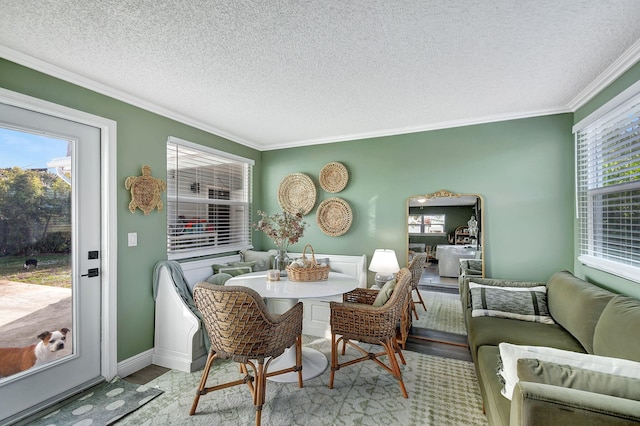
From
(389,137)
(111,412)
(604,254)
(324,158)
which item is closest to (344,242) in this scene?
(324,158)

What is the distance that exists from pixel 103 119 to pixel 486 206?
3896 mm

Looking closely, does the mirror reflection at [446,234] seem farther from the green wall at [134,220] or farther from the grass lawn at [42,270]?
the grass lawn at [42,270]

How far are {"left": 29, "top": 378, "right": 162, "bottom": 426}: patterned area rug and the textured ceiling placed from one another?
245cm

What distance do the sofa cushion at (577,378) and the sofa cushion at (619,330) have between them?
23.5 inches

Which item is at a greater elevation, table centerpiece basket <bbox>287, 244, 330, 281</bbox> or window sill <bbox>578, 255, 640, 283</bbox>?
window sill <bbox>578, 255, 640, 283</bbox>

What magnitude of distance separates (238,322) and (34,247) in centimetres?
164

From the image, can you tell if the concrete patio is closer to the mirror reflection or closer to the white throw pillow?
the white throw pillow

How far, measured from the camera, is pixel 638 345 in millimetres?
1374

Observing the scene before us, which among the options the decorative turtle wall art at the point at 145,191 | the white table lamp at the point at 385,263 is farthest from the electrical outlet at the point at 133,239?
the white table lamp at the point at 385,263

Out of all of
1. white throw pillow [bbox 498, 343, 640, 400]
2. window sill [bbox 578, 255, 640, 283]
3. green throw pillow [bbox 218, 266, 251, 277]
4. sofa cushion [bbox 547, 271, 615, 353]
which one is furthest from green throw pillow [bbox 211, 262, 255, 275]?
window sill [bbox 578, 255, 640, 283]

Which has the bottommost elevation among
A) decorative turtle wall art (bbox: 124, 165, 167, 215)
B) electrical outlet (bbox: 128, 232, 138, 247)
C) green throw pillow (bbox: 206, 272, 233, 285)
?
green throw pillow (bbox: 206, 272, 233, 285)

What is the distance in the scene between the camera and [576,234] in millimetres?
2826

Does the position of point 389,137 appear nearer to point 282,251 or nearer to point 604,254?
point 282,251

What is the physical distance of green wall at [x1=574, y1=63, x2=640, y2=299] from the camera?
196cm
